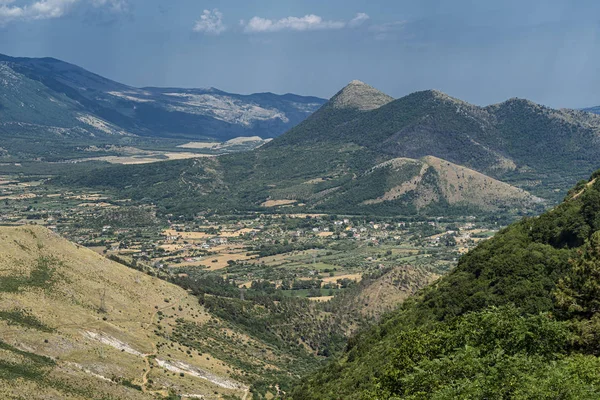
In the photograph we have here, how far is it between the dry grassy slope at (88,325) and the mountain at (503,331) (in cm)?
1639

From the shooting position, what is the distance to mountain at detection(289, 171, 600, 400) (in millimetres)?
40750

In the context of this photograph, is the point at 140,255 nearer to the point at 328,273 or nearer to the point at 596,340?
the point at 328,273

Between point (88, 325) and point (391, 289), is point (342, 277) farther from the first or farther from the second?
point (88, 325)

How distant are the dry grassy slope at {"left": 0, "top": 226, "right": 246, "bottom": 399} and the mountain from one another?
53.8ft

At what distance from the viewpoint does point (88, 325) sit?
87438 mm

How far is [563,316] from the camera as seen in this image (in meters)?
53.8

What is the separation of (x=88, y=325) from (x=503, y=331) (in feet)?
176

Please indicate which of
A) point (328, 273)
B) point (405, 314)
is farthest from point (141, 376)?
point (328, 273)

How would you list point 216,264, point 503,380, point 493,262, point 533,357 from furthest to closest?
point 216,264, point 493,262, point 533,357, point 503,380

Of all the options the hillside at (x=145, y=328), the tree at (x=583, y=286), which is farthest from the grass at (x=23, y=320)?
the tree at (x=583, y=286)

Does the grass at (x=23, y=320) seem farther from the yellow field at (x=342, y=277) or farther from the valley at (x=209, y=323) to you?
the yellow field at (x=342, y=277)

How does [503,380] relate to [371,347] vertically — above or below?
above

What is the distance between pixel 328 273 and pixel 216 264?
29.6 metres

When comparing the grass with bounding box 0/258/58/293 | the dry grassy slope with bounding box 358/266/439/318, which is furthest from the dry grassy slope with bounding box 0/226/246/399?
the dry grassy slope with bounding box 358/266/439/318
